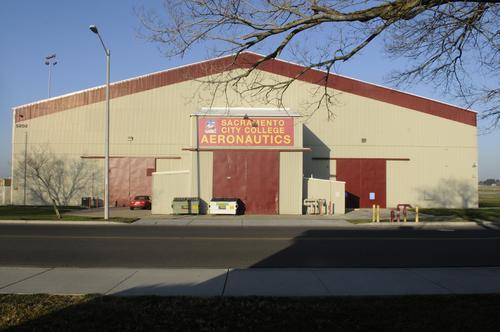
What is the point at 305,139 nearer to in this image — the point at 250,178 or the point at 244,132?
the point at 244,132

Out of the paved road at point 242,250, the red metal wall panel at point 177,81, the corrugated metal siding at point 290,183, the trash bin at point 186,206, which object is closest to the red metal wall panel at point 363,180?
the red metal wall panel at point 177,81

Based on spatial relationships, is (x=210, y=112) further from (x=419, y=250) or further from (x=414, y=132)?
(x=419, y=250)

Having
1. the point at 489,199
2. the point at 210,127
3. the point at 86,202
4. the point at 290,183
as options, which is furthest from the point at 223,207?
the point at 489,199

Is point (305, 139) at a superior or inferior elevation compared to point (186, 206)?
superior

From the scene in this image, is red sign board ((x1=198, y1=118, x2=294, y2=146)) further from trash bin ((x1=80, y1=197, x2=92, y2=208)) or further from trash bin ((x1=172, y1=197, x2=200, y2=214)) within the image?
trash bin ((x1=80, y1=197, x2=92, y2=208))

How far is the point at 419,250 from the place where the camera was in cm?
1291

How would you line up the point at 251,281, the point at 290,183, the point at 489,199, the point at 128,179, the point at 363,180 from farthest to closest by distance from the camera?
the point at 489,199
the point at 128,179
the point at 363,180
the point at 290,183
the point at 251,281

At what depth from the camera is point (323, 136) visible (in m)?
36.2

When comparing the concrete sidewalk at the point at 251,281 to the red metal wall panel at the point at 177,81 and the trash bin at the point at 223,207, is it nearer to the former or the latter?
the trash bin at the point at 223,207

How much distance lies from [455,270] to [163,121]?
29084mm

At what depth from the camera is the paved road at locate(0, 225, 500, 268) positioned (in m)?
10.6

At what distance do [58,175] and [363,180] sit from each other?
23.9 m

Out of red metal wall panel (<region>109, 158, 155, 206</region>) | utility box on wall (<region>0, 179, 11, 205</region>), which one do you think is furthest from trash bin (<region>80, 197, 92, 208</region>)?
utility box on wall (<region>0, 179, 11, 205</region>)

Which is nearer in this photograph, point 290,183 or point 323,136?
point 290,183
